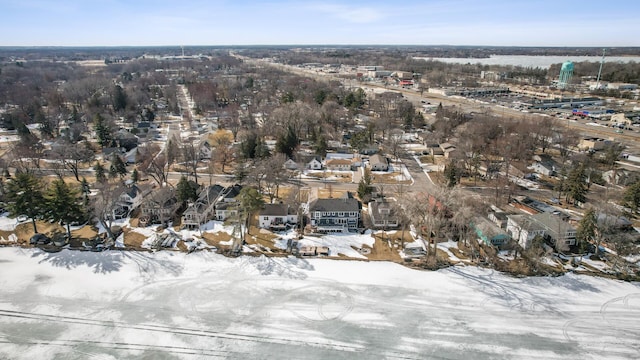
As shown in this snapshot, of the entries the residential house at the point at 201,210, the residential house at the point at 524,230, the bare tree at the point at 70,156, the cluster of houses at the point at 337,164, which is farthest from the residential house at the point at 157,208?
the residential house at the point at 524,230

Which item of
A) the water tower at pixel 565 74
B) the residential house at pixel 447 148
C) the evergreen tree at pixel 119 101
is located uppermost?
the water tower at pixel 565 74

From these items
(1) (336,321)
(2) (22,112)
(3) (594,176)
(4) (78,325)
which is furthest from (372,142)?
(2) (22,112)

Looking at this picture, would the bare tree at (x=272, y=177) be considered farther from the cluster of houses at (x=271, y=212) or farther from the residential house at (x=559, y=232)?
the residential house at (x=559, y=232)

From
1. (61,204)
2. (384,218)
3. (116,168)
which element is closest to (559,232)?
(384,218)

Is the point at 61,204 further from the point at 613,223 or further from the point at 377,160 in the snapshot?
the point at 613,223

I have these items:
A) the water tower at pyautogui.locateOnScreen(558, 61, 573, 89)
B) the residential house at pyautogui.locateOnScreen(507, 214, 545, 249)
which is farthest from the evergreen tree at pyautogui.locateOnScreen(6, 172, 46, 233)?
the water tower at pyautogui.locateOnScreen(558, 61, 573, 89)

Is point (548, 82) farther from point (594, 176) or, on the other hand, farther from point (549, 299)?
point (549, 299)
